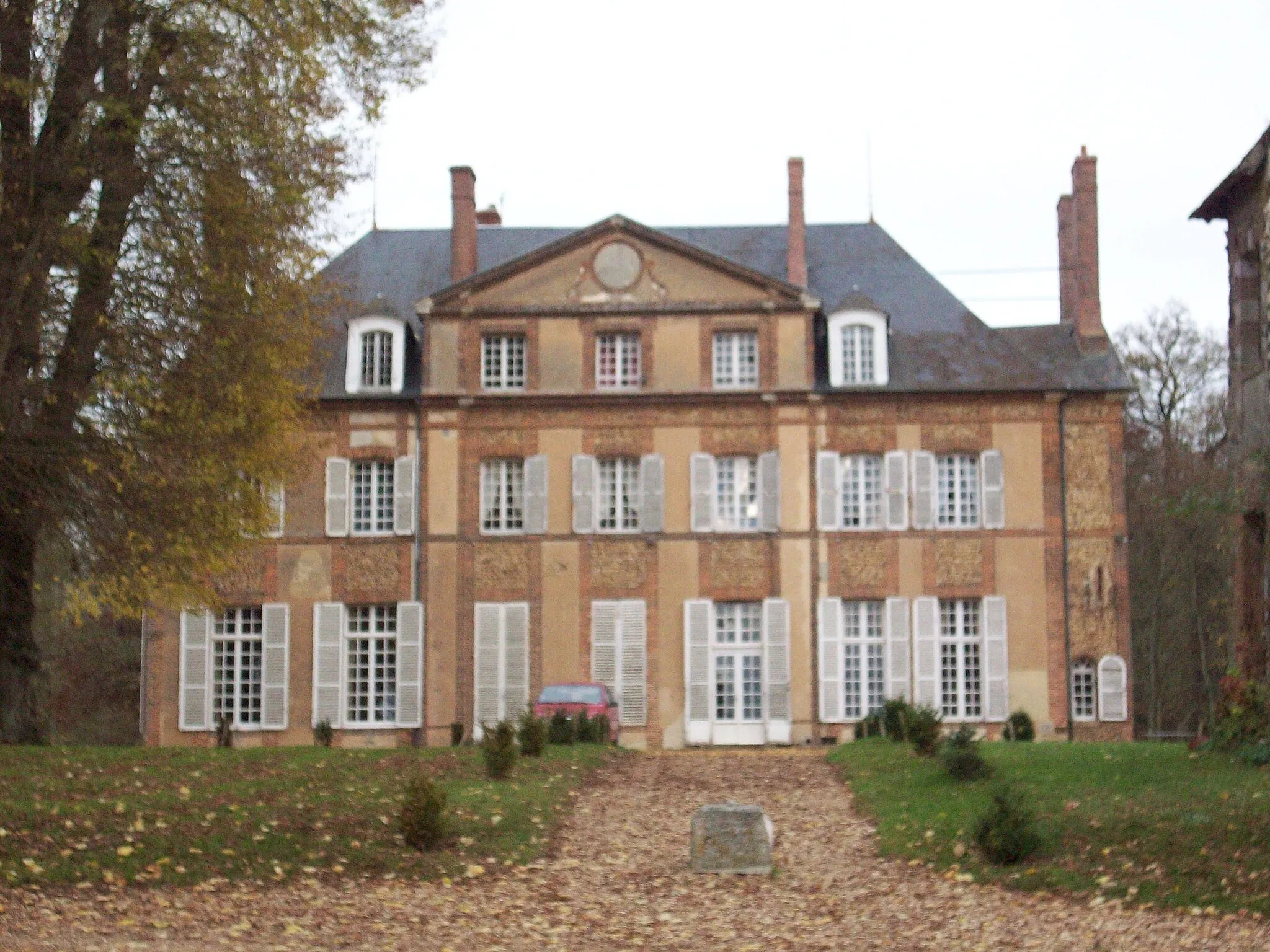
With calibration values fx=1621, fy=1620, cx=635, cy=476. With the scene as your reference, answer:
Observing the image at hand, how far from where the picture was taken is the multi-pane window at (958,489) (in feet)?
94.8

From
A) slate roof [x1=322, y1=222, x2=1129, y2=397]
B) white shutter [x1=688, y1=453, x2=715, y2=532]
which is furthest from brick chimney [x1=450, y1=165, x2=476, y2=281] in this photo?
white shutter [x1=688, y1=453, x2=715, y2=532]

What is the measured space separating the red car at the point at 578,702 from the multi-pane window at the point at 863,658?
4568 millimetres

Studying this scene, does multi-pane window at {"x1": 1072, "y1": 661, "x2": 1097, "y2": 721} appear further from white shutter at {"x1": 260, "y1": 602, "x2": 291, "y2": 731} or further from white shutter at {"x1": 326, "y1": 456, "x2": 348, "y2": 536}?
white shutter at {"x1": 260, "y1": 602, "x2": 291, "y2": 731}

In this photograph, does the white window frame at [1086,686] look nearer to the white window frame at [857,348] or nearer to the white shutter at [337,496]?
the white window frame at [857,348]

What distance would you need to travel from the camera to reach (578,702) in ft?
83.9

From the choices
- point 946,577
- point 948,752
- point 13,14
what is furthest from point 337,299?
point 946,577

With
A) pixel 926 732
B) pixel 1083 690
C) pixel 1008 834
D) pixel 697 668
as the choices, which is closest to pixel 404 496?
pixel 697 668

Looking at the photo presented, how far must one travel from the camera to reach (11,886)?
34.9 ft

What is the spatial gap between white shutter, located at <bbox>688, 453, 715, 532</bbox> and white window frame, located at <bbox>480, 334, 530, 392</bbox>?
3.45 meters

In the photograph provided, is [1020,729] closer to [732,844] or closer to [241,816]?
[732,844]

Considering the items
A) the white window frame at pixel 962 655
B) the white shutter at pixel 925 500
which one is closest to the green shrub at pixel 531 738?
the white window frame at pixel 962 655

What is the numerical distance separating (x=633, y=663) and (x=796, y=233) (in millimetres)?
8650

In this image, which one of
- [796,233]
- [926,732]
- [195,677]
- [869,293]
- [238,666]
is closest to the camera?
[926,732]

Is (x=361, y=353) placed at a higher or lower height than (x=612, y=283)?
lower
